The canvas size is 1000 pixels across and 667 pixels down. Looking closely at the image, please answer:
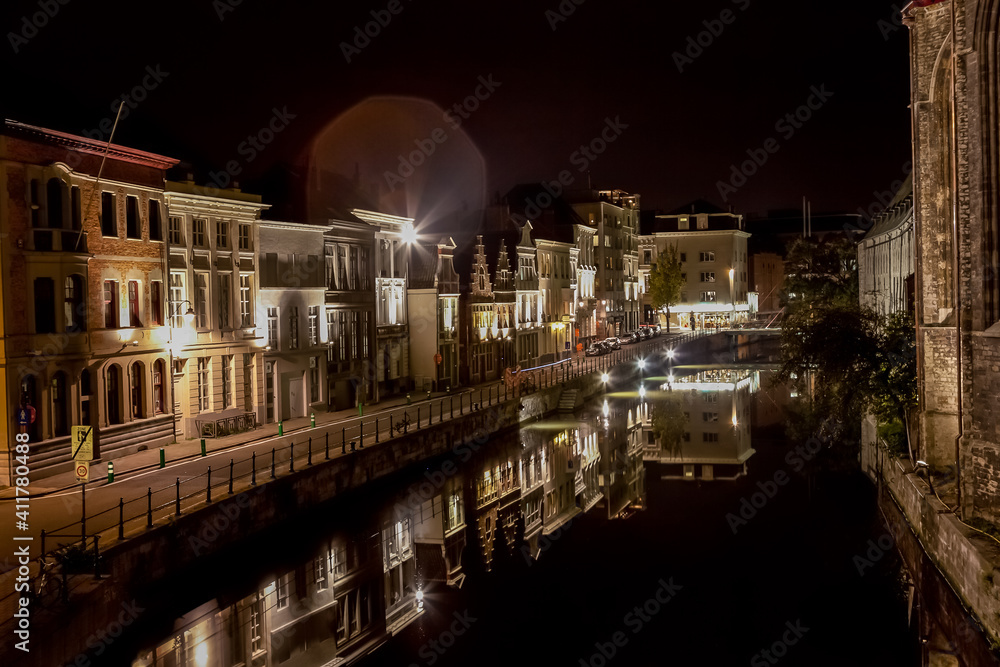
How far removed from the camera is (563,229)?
7288cm

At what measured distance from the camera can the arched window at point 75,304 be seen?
25.0m

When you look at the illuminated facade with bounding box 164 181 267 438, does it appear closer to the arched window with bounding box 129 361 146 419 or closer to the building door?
the arched window with bounding box 129 361 146 419

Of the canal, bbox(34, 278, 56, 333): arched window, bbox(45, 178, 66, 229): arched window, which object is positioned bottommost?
Result: the canal

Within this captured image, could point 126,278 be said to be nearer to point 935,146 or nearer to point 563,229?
point 935,146

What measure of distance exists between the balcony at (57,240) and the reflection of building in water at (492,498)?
43.5 ft

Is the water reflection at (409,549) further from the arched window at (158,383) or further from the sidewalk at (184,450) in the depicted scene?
the arched window at (158,383)

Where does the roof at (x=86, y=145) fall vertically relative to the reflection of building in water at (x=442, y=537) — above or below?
above

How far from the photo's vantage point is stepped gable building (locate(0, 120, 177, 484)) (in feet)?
77.1

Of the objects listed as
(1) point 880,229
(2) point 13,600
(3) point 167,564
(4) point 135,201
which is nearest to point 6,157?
(4) point 135,201

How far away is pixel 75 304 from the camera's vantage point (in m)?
25.2

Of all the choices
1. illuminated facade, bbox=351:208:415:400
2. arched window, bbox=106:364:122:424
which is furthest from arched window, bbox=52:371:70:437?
illuminated facade, bbox=351:208:415:400

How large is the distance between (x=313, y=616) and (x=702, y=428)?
29449 millimetres

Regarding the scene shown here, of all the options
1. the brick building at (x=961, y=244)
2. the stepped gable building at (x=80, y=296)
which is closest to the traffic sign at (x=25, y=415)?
the stepped gable building at (x=80, y=296)

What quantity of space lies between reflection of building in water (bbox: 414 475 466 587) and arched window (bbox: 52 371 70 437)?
9.73 metres
